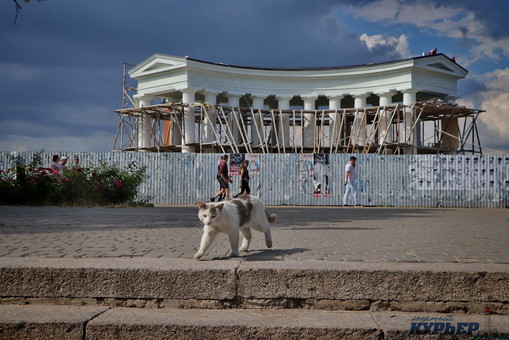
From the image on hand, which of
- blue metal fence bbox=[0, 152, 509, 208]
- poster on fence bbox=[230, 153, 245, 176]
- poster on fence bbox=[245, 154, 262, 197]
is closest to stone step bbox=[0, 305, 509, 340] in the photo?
blue metal fence bbox=[0, 152, 509, 208]

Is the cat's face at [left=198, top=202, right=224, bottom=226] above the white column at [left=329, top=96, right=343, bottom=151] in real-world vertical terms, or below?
below

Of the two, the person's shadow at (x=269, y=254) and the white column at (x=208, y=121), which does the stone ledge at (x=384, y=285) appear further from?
the white column at (x=208, y=121)

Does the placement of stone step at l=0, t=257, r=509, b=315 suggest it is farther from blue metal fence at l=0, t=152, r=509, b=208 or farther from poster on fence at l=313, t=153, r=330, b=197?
blue metal fence at l=0, t=152, r=509, b=208

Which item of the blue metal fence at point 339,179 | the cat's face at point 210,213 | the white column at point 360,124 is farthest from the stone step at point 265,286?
the white column at point 360,124

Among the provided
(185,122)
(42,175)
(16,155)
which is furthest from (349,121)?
(42,175)

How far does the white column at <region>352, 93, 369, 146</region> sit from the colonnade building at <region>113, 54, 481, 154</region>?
88 mm

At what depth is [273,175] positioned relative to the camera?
82.2 ft

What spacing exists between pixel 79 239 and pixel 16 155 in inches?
896

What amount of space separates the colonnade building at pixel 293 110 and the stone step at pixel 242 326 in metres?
31.2

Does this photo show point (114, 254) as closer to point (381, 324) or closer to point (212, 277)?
point (212, 277)

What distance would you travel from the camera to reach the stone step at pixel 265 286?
444 centimetres

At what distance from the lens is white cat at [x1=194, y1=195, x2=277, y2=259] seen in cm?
536

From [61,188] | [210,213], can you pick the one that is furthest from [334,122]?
[210,213]

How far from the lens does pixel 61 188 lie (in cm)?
1717
